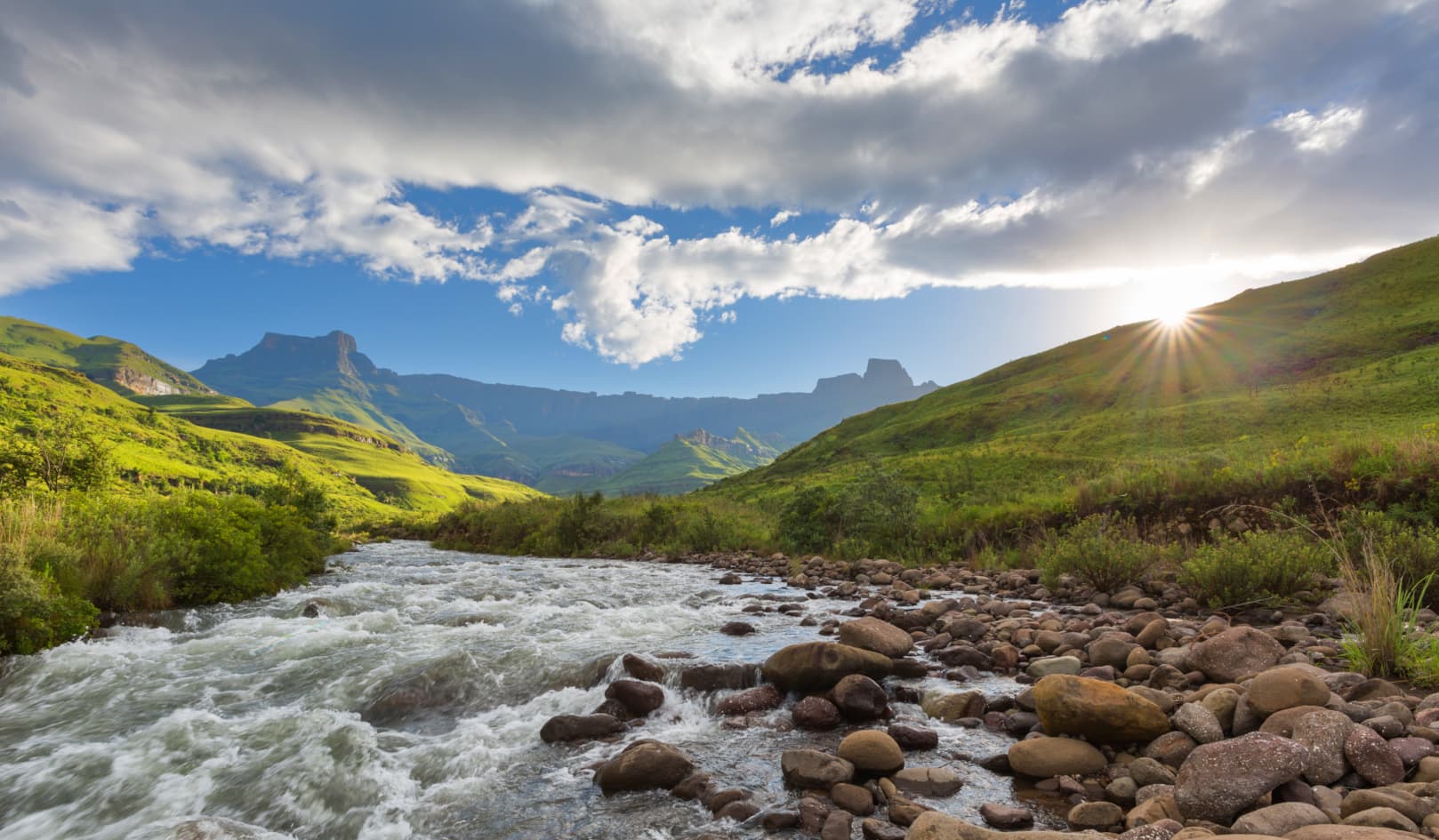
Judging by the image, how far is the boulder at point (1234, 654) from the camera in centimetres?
776

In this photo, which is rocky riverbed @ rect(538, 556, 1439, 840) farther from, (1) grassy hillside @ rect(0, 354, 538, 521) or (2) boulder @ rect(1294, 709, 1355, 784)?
(1) grassy hillside @ rect(0, 354, 538, 521)

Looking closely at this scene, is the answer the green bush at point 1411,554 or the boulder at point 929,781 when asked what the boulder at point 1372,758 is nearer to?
the boulder at point 929,781

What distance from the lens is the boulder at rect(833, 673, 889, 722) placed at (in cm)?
879

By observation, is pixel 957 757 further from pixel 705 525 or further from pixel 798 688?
pixel 705 525

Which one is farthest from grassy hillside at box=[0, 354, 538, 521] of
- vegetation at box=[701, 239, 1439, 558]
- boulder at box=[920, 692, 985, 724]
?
boulder at box=[920, 692, 985, 724]

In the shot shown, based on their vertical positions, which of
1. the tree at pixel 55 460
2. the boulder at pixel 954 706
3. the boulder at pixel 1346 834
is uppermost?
the tree at pixel 55 460

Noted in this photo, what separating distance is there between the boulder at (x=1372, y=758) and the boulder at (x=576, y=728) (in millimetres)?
8262

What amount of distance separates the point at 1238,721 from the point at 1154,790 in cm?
154

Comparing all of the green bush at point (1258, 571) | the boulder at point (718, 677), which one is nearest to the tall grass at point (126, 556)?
the boulder at point (718, 677)

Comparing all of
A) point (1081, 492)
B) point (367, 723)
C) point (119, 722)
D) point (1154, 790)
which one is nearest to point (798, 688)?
point (1154, 790)

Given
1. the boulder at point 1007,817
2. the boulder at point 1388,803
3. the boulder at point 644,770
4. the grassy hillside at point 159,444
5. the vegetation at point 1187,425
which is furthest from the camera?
the grassy hillside at point 159,444

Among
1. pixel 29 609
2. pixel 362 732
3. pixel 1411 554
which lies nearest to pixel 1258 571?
pixel 1411 554

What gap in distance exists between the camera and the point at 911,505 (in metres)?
25.9

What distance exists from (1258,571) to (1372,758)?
25.8 ft
